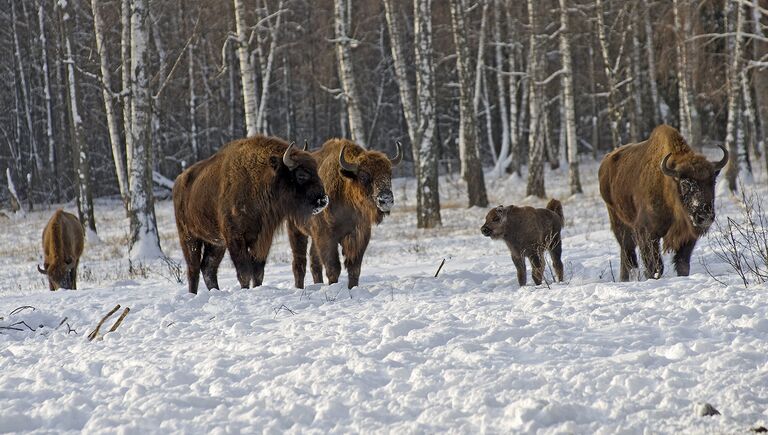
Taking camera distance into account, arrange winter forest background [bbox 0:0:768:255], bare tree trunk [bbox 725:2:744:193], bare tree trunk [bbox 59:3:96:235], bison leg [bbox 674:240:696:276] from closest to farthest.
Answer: bison leg [bbox 674:240:696:276]
winter forest background [bbox 0:0:768:255]
bare tree trunk [bbox 725:2:744:193]
bare tree trunk [bbox 59:3:96:235]

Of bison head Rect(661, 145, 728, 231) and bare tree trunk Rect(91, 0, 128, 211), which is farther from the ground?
Answer: bare tree trunk Rect(91, 0, 128, 211)

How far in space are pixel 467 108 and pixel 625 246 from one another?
1171cm

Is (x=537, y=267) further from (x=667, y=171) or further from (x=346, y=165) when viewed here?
(x=346, y=165)

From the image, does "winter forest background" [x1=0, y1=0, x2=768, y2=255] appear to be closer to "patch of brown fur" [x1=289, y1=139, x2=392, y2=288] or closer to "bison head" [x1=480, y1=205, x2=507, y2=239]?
"patch of brown fur" [x1=289, y1=139, x2=392, y2=288]

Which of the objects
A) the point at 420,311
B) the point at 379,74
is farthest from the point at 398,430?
the point at 379,74

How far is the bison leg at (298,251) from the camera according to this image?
30.2 ft

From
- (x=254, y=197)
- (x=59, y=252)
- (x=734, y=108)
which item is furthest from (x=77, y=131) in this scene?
(x=734, y=108)

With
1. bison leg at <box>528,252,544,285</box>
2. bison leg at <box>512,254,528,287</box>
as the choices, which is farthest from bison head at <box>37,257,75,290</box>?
bison leg at <box>528,252,544,285</box>

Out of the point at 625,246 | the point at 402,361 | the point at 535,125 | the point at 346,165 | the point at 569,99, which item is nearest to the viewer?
the point at 402,361

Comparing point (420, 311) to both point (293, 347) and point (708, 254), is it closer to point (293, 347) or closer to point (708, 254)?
point (293, 347)

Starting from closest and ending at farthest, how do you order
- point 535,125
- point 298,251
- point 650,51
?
point 298,251 < point 535,125 < point 650,51

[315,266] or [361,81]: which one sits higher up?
[361,81]

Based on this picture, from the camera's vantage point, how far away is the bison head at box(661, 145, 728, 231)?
741cm

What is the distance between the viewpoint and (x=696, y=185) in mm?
7500
